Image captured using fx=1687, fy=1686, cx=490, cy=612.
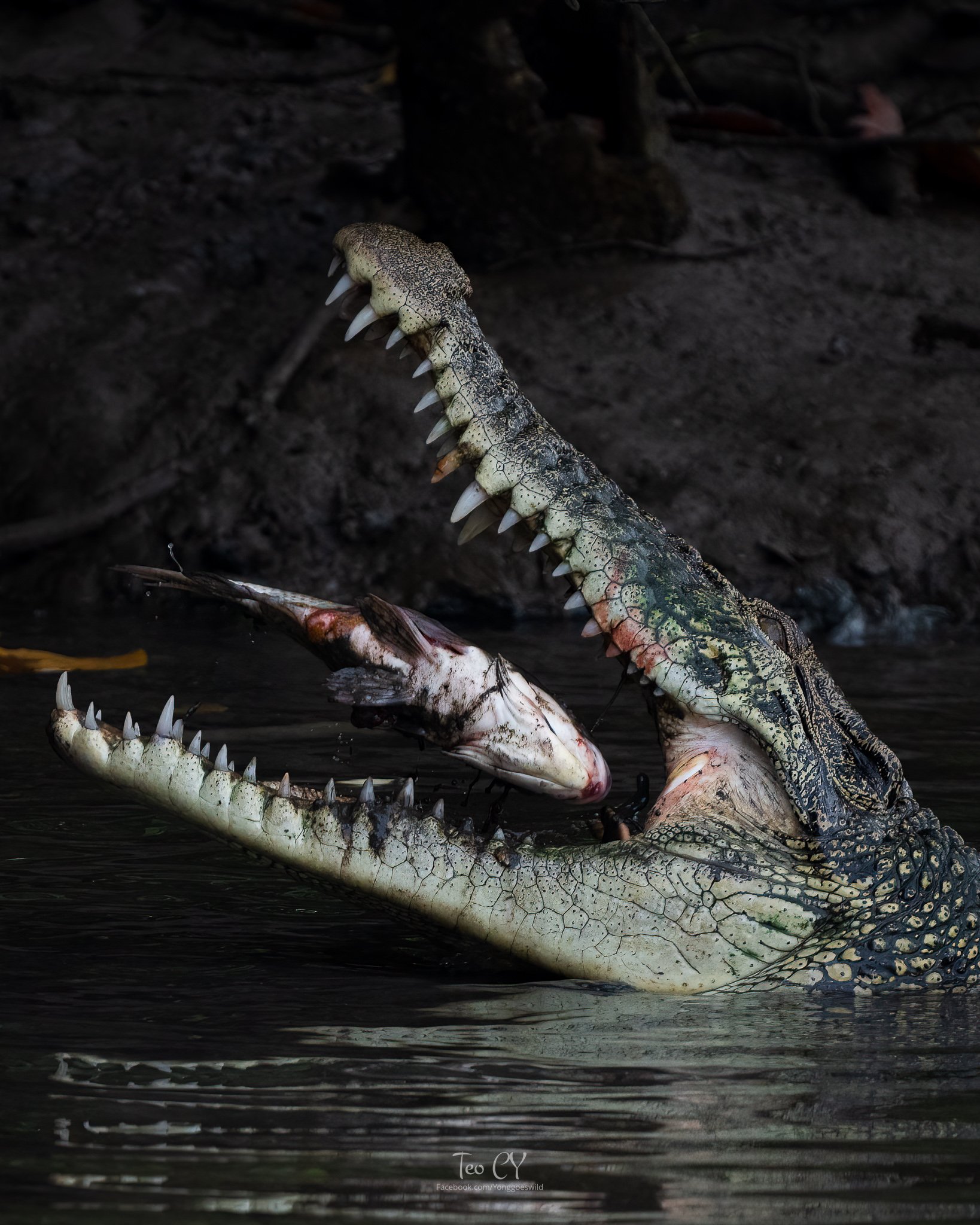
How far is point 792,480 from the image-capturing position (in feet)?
33.3

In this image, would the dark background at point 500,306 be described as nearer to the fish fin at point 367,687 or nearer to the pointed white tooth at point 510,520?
the fish fin at point 367,687

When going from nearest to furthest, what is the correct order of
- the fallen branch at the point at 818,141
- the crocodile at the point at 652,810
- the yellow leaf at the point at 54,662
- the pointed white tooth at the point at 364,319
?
1. the crocodile at the point at 652,810
2. the pointed white tooth at the point at 364,319
3. the yellow leaf at the point at 54,662
4. the fallen branch at the point at 818,141

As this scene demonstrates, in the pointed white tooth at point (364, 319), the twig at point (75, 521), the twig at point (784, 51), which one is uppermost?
the pointed white tooth at point (364, 319)

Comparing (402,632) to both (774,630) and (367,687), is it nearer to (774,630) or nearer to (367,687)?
(367,687)

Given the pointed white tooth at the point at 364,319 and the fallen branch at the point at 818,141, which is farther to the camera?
the fallen branch at the point at 818,141

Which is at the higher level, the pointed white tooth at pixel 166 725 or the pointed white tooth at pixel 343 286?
the pointed white tooth at pixel 343 286

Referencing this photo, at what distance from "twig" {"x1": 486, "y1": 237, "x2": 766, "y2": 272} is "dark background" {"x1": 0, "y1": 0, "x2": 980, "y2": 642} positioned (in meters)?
0.03

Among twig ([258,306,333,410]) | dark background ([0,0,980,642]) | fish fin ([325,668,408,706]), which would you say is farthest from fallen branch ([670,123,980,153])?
fish fin ([325,668,408,706])

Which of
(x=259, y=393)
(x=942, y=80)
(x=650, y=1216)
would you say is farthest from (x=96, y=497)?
(x=942, y=80)

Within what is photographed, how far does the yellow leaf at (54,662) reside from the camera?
6875mm

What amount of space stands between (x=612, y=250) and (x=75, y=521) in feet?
14.1

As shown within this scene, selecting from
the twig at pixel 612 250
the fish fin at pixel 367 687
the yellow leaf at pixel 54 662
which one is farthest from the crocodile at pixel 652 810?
the twig at pixel 612 250

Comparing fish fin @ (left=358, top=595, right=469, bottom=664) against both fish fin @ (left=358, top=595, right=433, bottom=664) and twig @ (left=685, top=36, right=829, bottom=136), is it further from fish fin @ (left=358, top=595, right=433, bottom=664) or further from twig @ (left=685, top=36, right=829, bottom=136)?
twig @ (left=685, top=36, right=829, bottom=136)

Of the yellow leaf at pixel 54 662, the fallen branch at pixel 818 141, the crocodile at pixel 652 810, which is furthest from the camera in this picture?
the fallen branch at pixel 818 141
